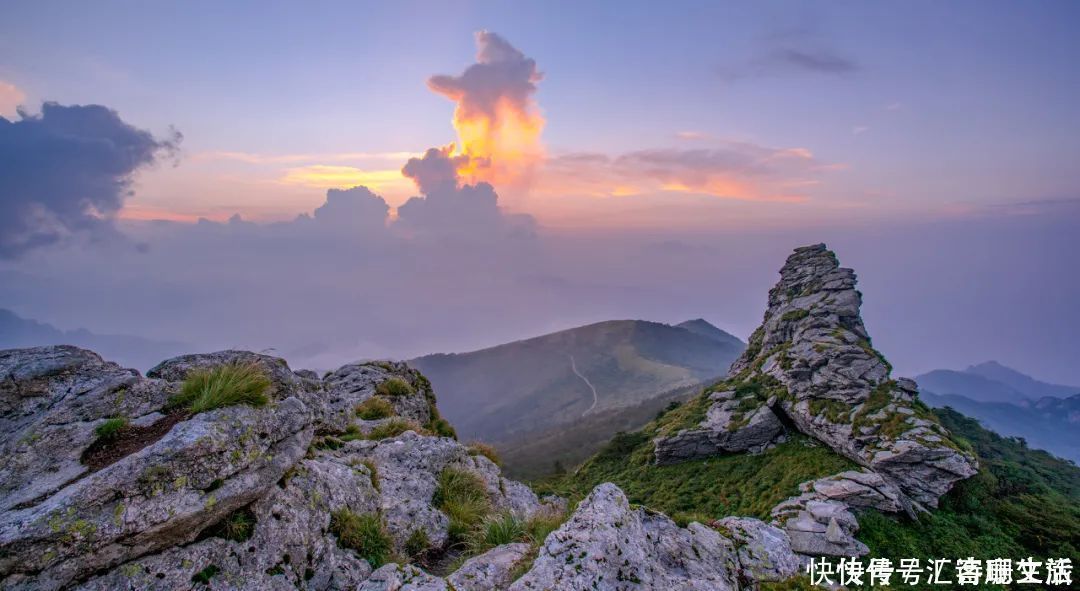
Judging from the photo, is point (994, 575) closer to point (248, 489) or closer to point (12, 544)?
point (248, 489)

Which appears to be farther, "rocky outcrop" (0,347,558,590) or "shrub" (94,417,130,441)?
"shrub" (94,417,130,441)

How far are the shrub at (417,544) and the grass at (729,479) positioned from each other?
22550mm

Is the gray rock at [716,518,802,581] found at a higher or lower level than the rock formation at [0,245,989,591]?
lower

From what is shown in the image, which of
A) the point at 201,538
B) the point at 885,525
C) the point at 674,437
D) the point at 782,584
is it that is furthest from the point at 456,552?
the point at 674,437

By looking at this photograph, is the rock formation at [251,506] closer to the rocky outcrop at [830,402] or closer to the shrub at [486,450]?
the shrub at [486,450]

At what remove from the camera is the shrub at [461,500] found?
10.5 metres

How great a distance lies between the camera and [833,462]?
34688 millimetres

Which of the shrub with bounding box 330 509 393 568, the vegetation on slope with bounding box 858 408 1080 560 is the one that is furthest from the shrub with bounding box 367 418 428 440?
the vegetation on slope with bounding box 858 408 1080 560

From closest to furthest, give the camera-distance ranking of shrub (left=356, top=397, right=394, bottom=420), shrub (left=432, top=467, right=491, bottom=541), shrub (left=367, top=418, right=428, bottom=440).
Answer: shrub (left=432, top=467, right=491, bottom=541) → shrub (left=367, top=418, right=428, bottom=440) → shrub (left=356, top=397, right=394, bottom=420)

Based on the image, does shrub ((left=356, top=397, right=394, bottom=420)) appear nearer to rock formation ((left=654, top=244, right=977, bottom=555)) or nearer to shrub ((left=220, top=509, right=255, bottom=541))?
shrub ((left=220, top=509, right=255, bottom=541))

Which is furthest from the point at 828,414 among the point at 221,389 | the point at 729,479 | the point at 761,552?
the point at 221,389

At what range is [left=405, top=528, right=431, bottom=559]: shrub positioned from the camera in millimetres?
9477

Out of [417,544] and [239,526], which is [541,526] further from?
[239,526]

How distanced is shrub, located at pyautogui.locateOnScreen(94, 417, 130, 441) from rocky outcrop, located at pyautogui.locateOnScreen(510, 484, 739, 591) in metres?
7.07
